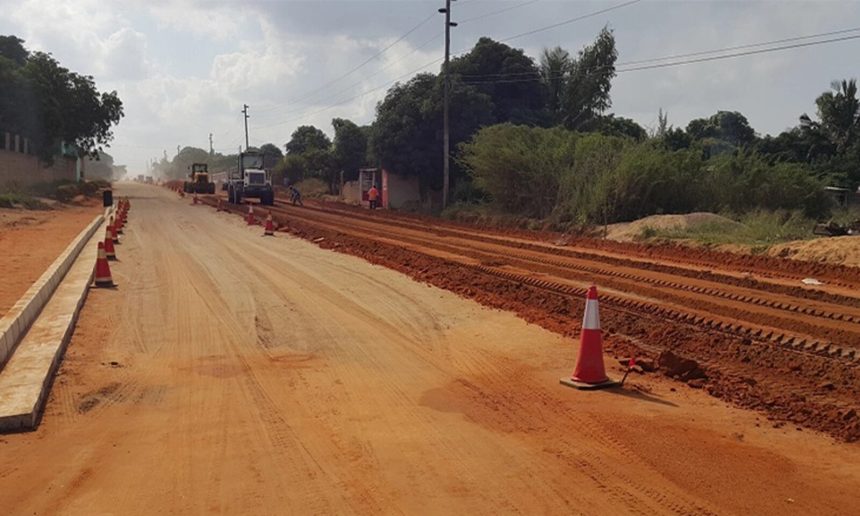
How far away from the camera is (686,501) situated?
407 centimetres

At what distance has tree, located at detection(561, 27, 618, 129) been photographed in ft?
152

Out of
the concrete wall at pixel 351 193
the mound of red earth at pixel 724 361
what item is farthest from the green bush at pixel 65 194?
the mound of red earth at pixel 724 361

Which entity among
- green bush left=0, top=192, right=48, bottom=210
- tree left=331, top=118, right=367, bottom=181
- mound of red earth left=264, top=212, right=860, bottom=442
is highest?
tree left=331, top=118, right=367, bottom=181

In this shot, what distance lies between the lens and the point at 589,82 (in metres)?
46.2

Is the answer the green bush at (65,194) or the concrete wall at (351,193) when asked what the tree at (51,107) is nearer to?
the green bush at (65,194)

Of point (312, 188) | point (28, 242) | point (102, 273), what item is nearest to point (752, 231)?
point (102, 273)

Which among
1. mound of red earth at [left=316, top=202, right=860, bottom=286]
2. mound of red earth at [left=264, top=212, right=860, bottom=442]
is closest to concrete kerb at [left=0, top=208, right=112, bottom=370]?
mound of red earth at [left=264, top=212, right=860, bottom=442]

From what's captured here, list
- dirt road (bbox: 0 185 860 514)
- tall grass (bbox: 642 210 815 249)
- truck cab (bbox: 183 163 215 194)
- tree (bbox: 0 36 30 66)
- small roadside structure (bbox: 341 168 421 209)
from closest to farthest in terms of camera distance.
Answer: dirt road (bbox: 0 185 860 514)
tall grass (bbox: 642 210 815 249)
small roadside structure (bbox: 341 168 421 209)
truck cab (bbox: 183 163 215 194)
tree (bbox: 0 36 30 66)

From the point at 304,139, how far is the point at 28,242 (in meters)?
70.5

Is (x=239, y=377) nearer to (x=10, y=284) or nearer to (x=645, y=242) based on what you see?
(x=10, y=284)

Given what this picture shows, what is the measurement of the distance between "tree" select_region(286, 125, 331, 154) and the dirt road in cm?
7468

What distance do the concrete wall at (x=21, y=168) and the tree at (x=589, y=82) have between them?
32.0 m

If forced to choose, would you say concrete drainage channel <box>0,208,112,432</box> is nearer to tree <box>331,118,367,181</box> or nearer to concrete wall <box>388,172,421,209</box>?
concrete wall <box>388,172,421,209</box>

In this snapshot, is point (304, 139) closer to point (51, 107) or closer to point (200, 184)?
point (200, 184)
